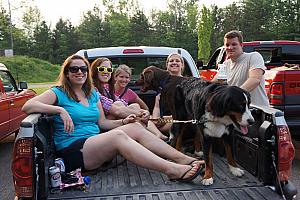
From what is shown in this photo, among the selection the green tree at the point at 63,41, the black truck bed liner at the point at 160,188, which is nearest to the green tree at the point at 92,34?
the green tree at the point at 63,41

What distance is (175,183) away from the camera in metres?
3.07

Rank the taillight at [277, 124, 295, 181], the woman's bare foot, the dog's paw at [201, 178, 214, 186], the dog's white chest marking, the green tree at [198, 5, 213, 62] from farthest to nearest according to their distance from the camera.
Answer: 1. the green tree at [198, 5, 213, 62]
2. the dog's white chest marking
3. the woman's bare foot
4. the dog's paw at [201, 178, 214, 186]
5. the taillight at [277, 124, 295, 181]

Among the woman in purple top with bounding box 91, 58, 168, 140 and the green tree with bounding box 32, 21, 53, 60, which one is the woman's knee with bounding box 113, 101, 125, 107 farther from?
the green tree with bounding box 32, 21, 53, 60

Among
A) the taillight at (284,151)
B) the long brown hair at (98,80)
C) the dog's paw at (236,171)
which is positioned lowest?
the dog's paw at (236,171)

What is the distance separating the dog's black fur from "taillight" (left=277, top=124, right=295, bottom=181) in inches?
12.0

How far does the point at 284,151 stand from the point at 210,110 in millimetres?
733

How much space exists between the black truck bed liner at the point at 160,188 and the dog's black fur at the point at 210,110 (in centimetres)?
13

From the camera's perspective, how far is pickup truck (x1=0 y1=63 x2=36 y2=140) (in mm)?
6816

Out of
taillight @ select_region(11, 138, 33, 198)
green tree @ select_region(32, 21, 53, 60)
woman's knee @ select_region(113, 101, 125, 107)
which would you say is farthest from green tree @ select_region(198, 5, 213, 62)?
taillight @ select_region(11, 138, 33, 198)

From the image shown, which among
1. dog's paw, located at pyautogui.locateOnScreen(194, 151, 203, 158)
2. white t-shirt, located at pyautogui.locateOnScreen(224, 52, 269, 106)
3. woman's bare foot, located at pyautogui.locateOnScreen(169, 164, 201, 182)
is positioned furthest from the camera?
white t-shirt, located at pyautogui.locateOnScreen(224, 52, 269, 106)

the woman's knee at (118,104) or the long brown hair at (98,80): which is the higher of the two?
the long brown hair at (98,80)

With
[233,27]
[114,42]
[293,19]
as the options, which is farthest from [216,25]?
[114,42]

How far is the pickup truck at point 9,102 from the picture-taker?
22.4 ft

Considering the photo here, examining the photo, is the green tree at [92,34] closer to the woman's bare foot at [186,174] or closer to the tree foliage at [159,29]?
the tree foliage at [159,29]
